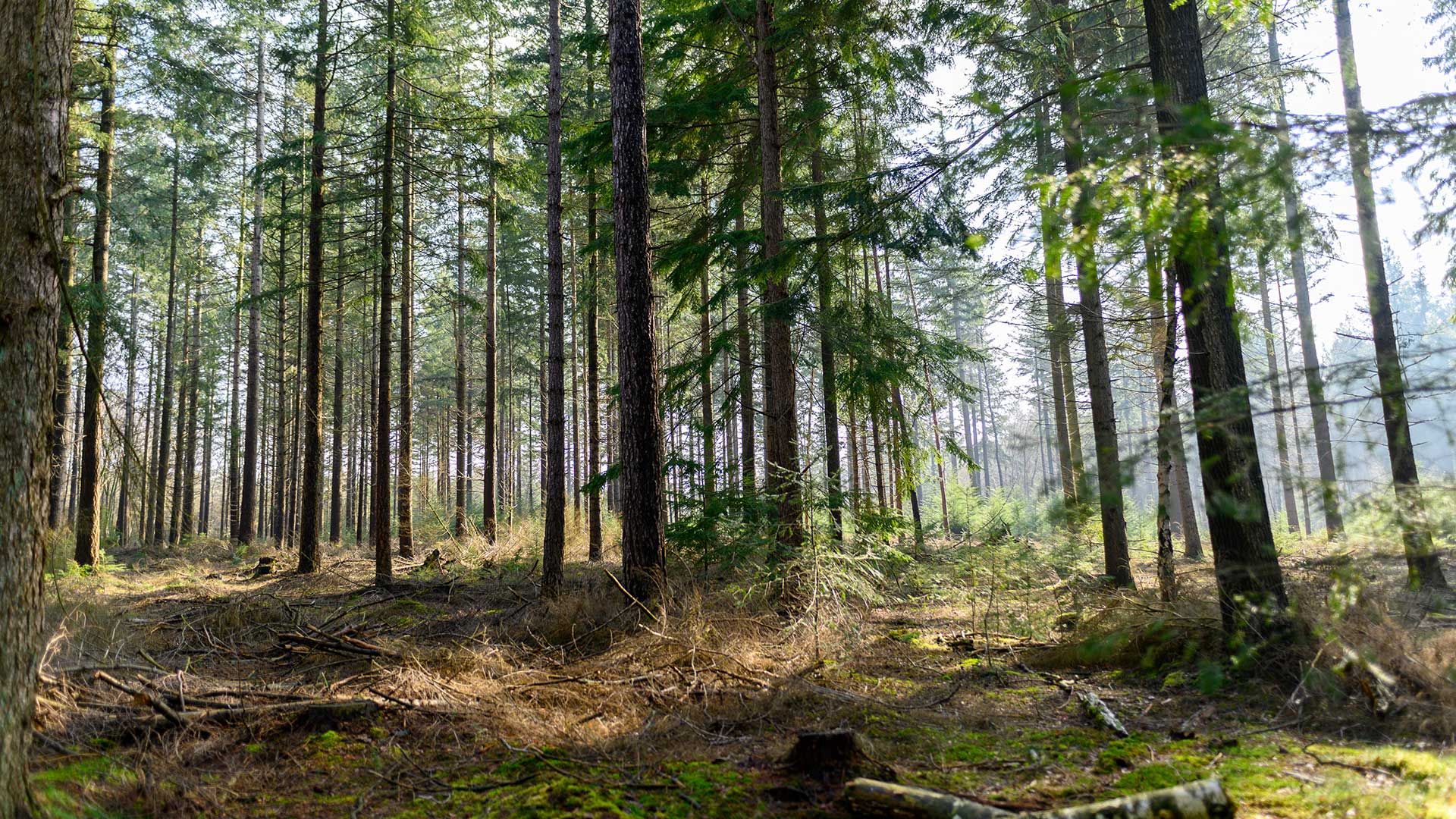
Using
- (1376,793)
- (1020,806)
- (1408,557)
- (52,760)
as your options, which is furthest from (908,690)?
(52,760)

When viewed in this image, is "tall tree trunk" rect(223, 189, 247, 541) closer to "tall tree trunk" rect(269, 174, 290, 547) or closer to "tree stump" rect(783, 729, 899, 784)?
"tall tree trunk" rect(269, 174, 290, 547)

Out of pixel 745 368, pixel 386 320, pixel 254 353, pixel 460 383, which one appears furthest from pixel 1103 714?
pixel 254 353

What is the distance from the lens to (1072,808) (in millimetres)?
2871

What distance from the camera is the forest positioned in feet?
9.75

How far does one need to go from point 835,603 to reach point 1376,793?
3857mm

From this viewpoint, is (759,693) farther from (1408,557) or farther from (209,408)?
(209,408)

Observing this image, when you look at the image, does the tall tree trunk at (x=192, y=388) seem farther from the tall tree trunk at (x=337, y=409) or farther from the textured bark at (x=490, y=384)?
the textured bark at (x=490, y=384)

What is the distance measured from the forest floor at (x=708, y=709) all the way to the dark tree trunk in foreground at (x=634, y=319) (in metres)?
0.66

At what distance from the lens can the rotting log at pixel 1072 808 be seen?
9.39 ft

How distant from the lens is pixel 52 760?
3461mm

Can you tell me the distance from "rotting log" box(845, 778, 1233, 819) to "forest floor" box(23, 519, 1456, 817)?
0.85ft

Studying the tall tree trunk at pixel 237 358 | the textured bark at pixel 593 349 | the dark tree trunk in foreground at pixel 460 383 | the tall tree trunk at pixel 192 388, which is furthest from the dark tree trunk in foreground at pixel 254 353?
the textured bark at pixel 593 349

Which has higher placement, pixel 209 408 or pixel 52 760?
pixel 209 408

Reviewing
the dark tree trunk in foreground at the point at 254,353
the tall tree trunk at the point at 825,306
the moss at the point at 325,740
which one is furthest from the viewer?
the dark tree trunk in foreground at the point at 254,353
